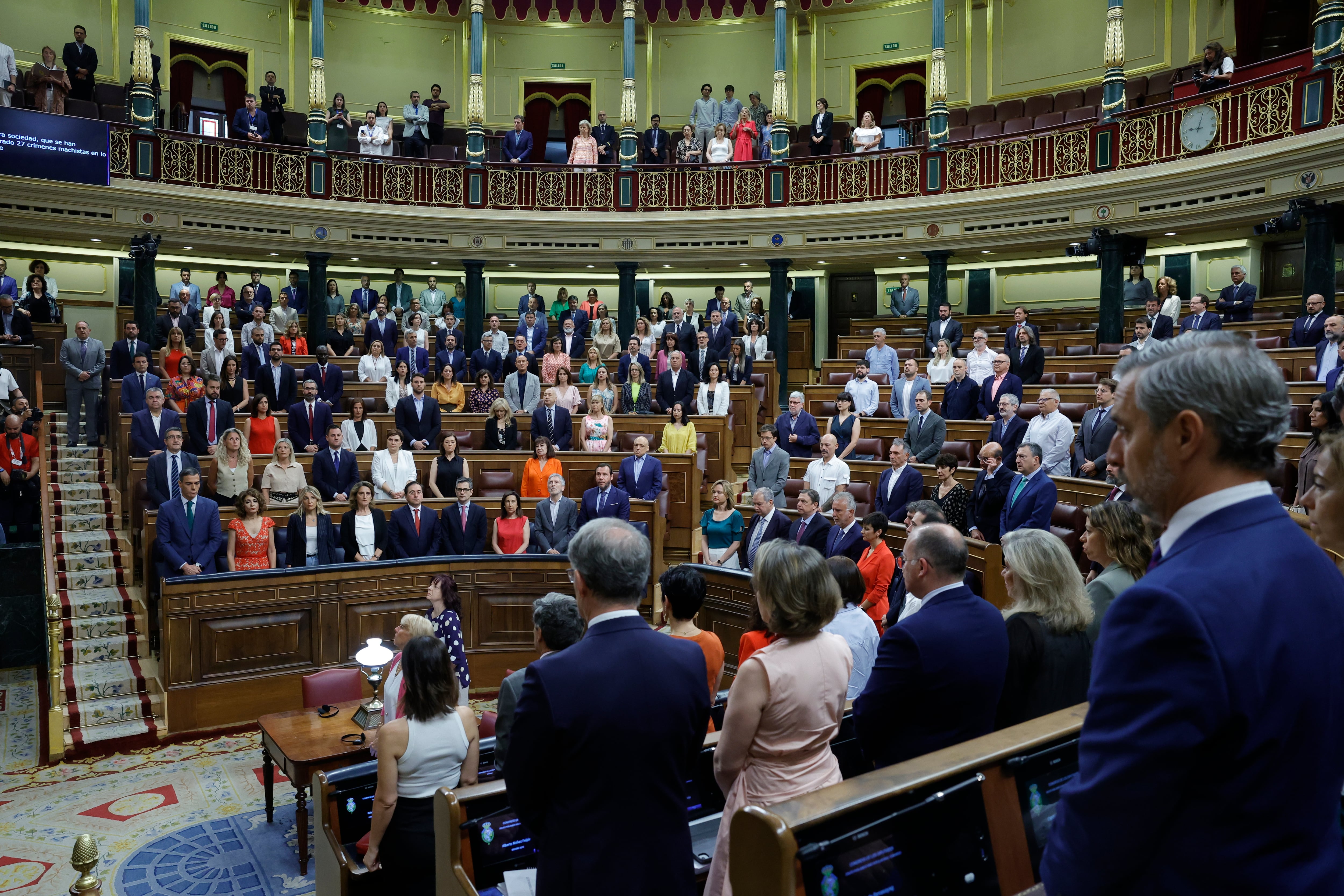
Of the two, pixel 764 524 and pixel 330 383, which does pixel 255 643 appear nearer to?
pixel 764 524

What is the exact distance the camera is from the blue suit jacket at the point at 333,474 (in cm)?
718

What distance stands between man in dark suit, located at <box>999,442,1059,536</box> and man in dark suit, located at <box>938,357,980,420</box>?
2306 millimetres

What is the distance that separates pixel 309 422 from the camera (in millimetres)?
7910

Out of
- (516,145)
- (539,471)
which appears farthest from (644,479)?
(516,145)

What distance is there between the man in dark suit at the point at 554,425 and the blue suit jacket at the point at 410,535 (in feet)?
5.59

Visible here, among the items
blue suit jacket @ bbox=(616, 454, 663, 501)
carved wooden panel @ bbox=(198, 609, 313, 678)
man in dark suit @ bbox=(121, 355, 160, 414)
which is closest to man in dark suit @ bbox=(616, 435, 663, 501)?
blue suit jacket @ bbox=(616, 454, 663, 501)

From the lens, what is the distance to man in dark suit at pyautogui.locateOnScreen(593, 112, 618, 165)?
44.6ft

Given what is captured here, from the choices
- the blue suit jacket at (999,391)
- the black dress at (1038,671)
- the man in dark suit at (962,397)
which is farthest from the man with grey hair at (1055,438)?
the black dress at (1038,671)

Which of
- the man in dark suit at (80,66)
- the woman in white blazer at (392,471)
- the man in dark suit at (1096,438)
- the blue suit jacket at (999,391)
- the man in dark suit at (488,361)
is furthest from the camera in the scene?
the man in dark suit at (80,66)

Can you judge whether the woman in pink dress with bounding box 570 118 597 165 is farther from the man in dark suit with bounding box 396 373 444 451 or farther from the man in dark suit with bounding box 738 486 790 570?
the man in dark suit with bounding box 738 486 790 570

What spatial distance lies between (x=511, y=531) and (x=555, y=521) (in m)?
0.33

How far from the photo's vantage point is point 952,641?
6.67ft

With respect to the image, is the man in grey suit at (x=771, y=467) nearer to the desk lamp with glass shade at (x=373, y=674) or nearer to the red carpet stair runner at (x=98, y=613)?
the desk lamp with glass shade at (x=373, y=674)

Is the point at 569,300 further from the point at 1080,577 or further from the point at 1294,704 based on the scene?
the point at 1294,704
